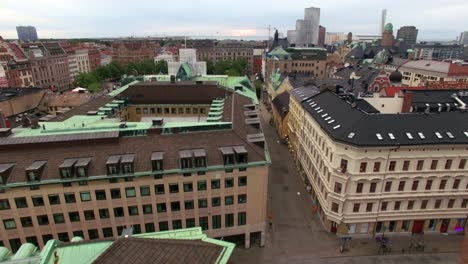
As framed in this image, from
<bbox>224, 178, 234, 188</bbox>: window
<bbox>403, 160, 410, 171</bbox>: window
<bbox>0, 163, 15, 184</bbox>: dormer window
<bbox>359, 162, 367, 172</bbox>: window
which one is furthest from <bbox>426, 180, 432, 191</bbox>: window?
<bbox>0, 163, 15, 184</bbox>: dormer window

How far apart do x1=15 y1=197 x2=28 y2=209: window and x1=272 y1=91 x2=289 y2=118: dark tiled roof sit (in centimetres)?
6938

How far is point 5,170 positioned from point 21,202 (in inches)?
180

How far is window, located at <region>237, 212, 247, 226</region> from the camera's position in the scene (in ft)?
148

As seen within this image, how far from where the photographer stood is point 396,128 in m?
46.0

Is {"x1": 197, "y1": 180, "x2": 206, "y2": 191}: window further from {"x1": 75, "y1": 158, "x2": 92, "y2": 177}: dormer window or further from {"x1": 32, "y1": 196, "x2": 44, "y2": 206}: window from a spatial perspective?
{"x1": 32, "y1": 196, "x2": 44, "y2": 206}: window

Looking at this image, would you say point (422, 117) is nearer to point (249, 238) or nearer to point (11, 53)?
point (249, 238)

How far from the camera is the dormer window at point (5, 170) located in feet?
120

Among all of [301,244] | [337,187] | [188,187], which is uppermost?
[188,187]

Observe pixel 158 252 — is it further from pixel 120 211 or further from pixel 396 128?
pixel 396 128

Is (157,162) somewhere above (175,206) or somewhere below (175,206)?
above

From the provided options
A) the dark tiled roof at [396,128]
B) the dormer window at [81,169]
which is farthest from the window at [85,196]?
the dark tiled roof at [396,128]

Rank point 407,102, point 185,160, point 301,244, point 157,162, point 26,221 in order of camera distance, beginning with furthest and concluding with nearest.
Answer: point 407,102, point 301,244, point 185,160, point 157,162, point 26,221

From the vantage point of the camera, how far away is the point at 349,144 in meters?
43.8

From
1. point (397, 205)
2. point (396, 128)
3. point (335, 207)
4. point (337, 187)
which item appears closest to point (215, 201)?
point (337, 187)
